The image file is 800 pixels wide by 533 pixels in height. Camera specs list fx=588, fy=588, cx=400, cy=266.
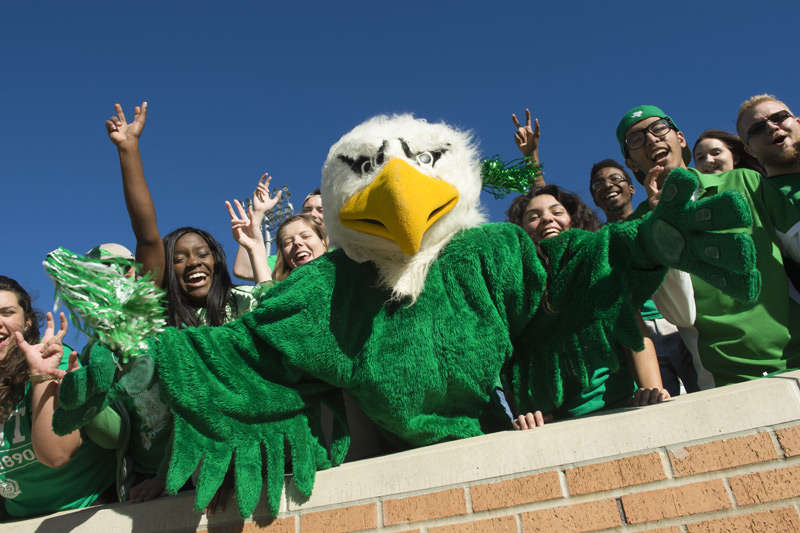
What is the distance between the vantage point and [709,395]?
1614mm

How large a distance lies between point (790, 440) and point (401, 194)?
1228 millimetres

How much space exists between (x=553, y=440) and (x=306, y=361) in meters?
0.82

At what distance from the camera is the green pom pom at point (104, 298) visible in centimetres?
166

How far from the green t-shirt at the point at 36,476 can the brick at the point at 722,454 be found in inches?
83.8

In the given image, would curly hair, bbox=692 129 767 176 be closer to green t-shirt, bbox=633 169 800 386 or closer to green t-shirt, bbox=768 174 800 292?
green t-shirt, bbox=768 174 800 292

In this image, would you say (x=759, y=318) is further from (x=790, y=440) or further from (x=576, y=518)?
(x=576, y=518)

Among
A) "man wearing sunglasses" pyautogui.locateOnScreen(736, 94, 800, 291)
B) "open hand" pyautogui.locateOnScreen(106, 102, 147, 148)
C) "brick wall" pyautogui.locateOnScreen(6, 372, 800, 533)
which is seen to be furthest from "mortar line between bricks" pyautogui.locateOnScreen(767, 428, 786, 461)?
"open hand" pyautogui.locateOnScreen(106, 102, 147, 148)

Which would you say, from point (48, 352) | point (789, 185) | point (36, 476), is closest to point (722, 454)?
point (789, 185)

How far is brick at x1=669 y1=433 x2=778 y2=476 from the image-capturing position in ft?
4.88

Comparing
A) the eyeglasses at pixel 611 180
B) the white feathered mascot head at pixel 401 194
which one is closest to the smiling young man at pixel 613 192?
the eyeglasses at pixel 611 180

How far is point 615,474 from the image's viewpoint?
158 centimetres

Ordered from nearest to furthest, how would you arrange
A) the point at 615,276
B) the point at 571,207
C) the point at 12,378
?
the point at 615,276
the point at 12,378
the point at 571,207

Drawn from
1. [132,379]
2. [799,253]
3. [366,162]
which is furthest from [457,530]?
[799,253]

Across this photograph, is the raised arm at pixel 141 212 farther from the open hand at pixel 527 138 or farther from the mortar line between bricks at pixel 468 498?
the open hand at pixel 527 138
